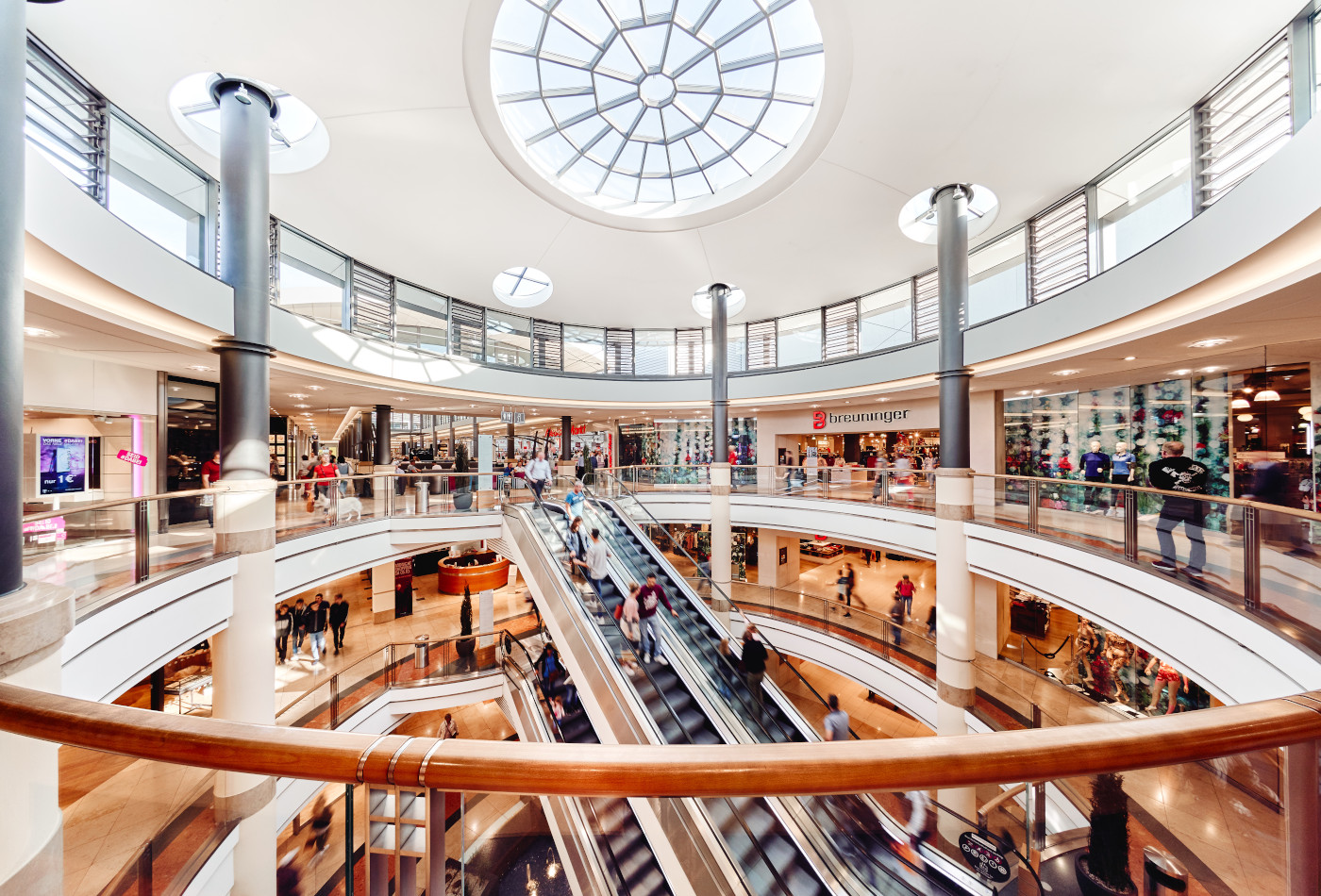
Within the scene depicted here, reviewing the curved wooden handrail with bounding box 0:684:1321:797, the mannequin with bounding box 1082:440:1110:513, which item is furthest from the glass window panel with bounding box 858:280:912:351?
the curved wooden handrail with bounding box 0:684:1321:797

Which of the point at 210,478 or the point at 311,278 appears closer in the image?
the point at 210,478

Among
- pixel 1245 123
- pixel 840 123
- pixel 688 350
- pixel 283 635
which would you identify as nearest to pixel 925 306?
pixel 840 123

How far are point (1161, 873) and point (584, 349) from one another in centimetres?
2080

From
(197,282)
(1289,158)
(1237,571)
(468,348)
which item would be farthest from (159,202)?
(1237,571)

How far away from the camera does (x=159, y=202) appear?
9.15 meters

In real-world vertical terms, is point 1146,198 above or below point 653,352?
above

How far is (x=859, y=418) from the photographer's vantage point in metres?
18.2

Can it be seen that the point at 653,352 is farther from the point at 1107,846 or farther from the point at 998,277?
the point at 1107,846

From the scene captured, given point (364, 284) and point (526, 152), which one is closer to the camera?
point (526, 152)

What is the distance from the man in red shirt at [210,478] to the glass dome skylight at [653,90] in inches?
339

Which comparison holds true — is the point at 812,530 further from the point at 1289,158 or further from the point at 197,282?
the point at 197,282

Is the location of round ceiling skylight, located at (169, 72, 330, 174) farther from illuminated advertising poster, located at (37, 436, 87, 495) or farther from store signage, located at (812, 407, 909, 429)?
store signage, located at (812, 407, 909, 429)

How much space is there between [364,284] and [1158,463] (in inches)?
737

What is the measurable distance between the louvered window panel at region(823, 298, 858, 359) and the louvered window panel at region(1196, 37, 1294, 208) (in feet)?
32.1
